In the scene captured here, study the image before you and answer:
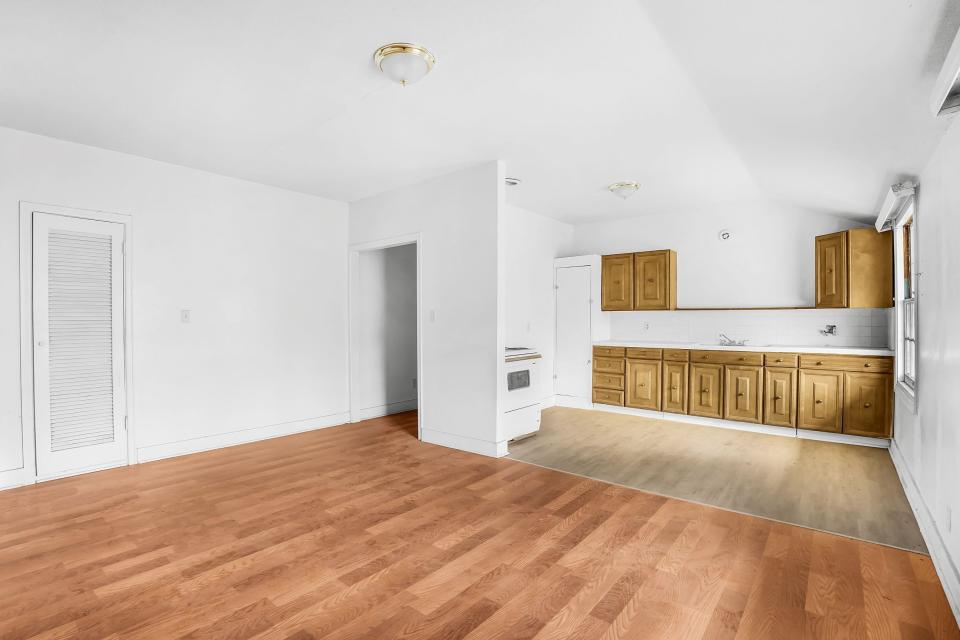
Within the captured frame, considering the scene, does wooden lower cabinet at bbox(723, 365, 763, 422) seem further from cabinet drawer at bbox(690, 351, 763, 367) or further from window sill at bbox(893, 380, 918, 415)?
window sill at bbox(893, 380, 918, 415)

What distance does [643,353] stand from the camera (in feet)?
19.1

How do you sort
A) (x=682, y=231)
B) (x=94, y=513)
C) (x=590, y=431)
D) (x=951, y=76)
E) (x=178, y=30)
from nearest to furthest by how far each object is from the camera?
(x=951, y=76), (x=178, y=30), (x=94, y=513), (x=590, y=431), (x=682, y=231)

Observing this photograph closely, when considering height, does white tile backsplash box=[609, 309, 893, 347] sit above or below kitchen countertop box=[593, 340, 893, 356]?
above

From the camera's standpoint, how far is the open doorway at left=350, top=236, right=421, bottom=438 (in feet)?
18.4

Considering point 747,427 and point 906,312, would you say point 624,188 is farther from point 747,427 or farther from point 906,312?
point 747,427

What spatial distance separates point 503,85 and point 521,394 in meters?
2.79

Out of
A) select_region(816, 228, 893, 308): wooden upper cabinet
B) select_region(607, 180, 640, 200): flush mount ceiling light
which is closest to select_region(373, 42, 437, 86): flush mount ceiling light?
select_region(607, 180, 640, 200): flush mount ceiling light

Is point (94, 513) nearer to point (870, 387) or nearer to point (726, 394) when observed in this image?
point (726, 394)

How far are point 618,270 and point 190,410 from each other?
5.18 metres

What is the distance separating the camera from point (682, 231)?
20.0 feet

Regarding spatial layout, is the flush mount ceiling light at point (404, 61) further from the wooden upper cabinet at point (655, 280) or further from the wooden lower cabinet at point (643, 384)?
the wooden lower cabinet at point (643, 384)

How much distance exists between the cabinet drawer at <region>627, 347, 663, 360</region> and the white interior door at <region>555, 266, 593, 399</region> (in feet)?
1.86

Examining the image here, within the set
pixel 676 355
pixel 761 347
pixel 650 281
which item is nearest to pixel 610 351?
pixel 676 355

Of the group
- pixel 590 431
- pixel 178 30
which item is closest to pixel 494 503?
pixel 590 431
